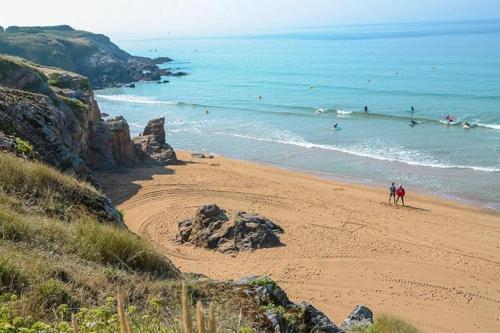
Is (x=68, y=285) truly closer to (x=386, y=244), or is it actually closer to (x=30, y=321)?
(x=30, y=321)

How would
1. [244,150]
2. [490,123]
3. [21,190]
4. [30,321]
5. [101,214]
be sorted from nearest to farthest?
1. [30,321]
2. [21,190]
3. [101,214]
4. [244,150]
5. [490,123]

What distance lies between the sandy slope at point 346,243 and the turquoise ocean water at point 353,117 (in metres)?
4.71

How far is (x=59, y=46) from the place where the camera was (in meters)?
80.0

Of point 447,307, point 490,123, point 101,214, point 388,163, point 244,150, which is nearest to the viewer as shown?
point 101,214

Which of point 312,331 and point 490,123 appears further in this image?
point 490,123

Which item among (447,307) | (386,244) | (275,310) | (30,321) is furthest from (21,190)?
(386,244)

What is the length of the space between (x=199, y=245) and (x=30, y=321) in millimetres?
12577

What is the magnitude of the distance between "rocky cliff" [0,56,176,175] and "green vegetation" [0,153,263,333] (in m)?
2.60

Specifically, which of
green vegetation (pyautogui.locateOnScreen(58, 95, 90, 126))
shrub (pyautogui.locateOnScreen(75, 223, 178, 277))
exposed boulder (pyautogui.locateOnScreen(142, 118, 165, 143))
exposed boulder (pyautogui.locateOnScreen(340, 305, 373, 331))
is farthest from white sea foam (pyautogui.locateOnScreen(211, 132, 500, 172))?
shrub (pyautogui.locateOnScreen(75, 223, 178, 277))

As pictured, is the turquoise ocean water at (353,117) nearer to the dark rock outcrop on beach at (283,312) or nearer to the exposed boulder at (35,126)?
the exposed boulder at (35,126)

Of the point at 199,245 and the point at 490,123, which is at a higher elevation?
the point at 490,123

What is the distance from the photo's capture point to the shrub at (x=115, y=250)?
6270 mm

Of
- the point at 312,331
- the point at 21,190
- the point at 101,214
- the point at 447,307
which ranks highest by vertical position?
the point at 21,190

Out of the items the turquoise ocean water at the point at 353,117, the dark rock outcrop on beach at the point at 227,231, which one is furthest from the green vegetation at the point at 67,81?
the dark rock outcrop on beach at the point at 227,231
